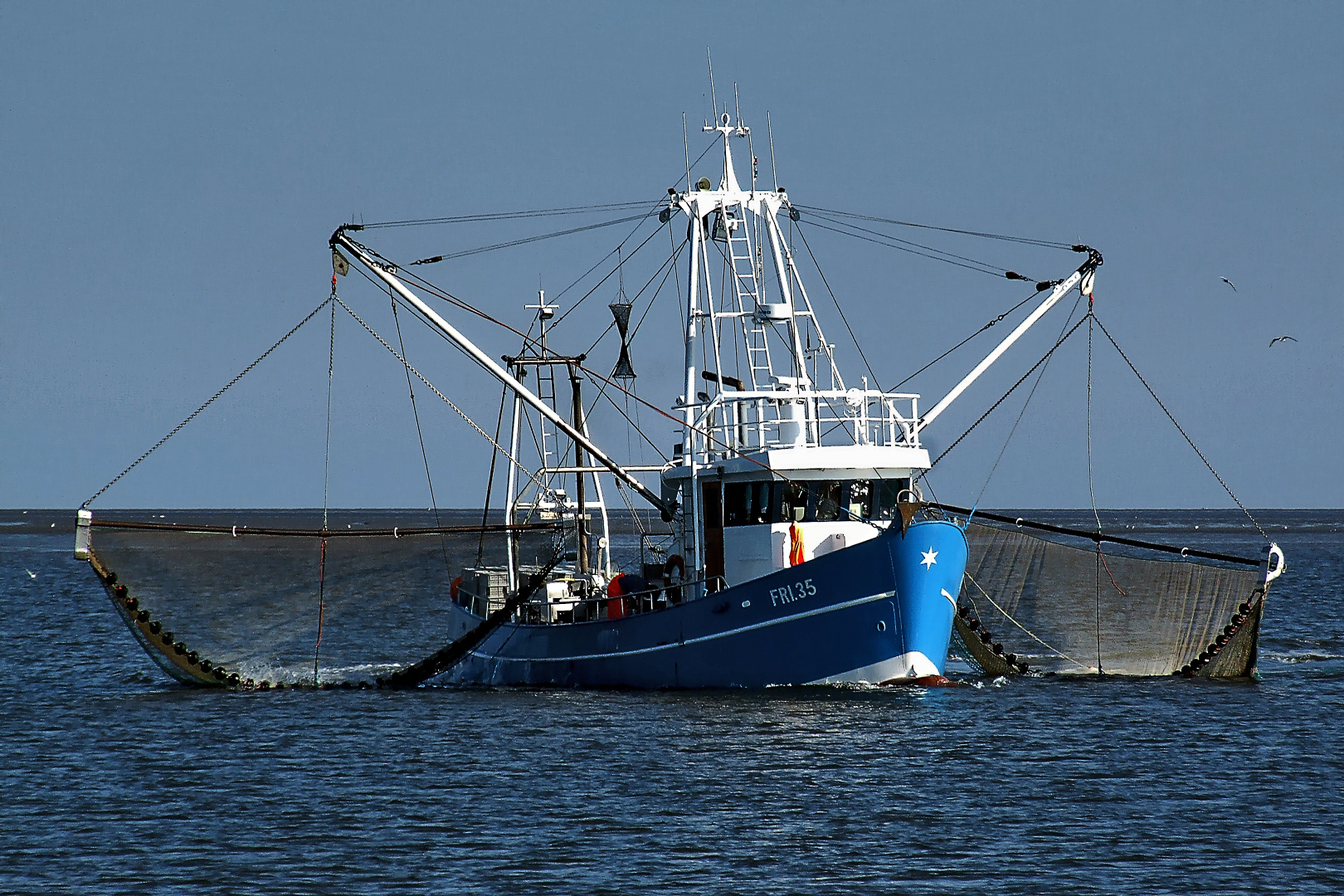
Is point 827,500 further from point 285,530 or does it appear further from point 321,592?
point 285,530

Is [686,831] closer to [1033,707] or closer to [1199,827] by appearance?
[1199,827]

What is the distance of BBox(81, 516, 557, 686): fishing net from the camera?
3027cm

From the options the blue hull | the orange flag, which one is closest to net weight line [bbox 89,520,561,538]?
the blue hull

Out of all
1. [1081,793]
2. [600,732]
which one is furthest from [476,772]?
[1081,793]

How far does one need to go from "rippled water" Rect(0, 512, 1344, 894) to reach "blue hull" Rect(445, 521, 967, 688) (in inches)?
21.5

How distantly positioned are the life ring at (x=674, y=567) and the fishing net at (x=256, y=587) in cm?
355

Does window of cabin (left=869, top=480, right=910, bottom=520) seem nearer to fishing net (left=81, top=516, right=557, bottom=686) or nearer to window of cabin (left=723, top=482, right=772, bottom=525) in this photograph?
window of cabin (left=723, top=482, right=772, bottom=525)

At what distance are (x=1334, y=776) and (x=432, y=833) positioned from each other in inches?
495

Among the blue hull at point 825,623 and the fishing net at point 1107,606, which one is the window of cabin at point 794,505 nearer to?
the blue hull at point 825,623

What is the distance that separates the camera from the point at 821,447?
27688 millimetres

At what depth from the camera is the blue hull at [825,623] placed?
2561 centimetres

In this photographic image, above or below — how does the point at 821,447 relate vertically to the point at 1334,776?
above

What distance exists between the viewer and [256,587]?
104 feet

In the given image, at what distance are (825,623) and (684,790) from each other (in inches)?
270
